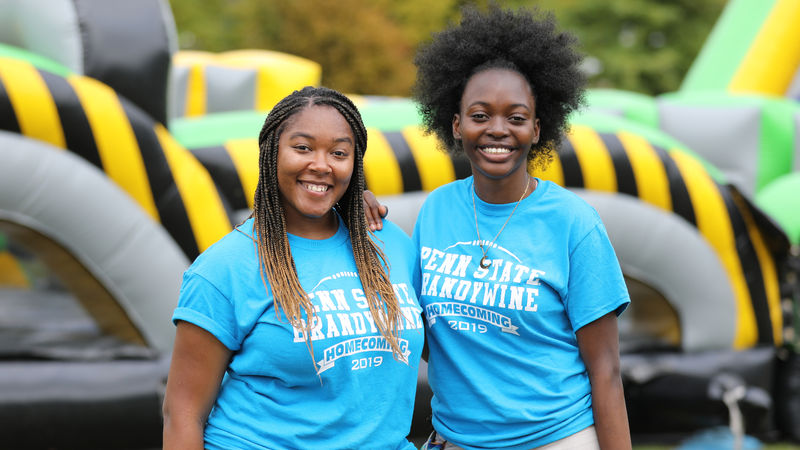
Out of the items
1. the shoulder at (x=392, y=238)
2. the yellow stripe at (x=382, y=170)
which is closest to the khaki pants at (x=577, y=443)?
the shoulder at (x=392, y=238)

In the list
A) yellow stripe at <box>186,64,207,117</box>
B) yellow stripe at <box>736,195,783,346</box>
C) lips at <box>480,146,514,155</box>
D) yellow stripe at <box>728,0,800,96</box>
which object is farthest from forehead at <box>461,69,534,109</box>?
yellow stripe at <box>186,64,207,117</box>

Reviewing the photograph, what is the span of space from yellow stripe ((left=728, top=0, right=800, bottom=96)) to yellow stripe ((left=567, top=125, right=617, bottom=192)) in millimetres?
3752

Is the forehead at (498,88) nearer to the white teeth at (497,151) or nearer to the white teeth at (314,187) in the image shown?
the white teeth at (497,151)

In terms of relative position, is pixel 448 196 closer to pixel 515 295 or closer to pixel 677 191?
pixel 515 295

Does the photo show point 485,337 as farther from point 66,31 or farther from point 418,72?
point 66,31

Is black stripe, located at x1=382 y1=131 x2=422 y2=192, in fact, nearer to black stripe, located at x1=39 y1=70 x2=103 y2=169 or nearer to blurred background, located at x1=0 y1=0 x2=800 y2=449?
blurred background, located at x1=0 y1=0 x2=800 y2=449

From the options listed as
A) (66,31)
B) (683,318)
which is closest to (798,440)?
(683,318)

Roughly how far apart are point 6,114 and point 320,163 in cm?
254

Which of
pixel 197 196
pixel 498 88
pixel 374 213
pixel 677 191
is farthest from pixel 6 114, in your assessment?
pixel 677 191

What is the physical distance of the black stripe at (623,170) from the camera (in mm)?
4973

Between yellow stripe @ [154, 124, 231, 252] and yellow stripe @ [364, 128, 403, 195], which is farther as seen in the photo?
yellow stripe @ [364, 128, 403, 195]

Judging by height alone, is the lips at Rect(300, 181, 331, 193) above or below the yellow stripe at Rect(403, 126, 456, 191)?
above

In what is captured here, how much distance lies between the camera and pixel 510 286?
2098 millimetres

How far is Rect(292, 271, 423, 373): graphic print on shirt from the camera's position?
1852 mm
